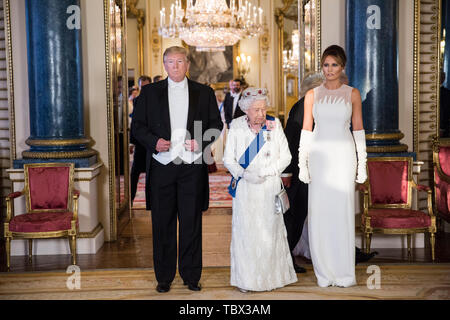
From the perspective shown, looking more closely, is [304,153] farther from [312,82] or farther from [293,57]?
[293,57]

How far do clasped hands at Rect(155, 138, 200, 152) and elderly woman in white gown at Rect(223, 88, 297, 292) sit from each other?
0.84 feet

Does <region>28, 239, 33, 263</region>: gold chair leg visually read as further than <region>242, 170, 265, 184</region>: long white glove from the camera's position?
Yes

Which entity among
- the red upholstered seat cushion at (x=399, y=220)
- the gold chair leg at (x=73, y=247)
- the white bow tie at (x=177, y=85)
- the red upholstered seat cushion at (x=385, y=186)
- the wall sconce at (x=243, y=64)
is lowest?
the gold chair leg at (x=73, y=247)

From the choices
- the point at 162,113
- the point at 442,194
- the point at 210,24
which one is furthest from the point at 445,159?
the point at 210,24

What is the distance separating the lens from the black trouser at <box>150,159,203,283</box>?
429 centimetres

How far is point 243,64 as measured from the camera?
1522cm

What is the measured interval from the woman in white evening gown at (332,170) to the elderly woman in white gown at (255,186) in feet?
1.02

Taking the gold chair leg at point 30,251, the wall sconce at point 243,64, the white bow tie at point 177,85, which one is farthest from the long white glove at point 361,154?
the wall sconce at point 243,64

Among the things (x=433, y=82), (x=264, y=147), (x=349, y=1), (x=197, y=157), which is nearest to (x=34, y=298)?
(x=197, y=157)

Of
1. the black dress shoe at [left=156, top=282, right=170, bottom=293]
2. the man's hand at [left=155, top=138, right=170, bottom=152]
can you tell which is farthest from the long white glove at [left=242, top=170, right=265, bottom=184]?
the black dress shoe at [left=156, top=282, right=170, bottom=293]

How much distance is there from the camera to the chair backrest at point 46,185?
558cm

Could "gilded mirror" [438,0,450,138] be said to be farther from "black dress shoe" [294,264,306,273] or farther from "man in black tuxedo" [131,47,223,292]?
"man in black tuxedo" [131,47,223,292]

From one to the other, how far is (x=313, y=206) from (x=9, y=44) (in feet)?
12.3

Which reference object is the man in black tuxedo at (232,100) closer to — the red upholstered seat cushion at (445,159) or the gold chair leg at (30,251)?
the red upholstered seat cushion at (445,159)
